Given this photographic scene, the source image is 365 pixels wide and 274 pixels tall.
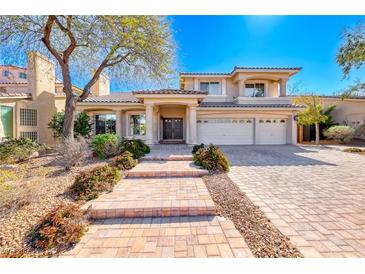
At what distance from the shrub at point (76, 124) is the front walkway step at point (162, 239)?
40.1 feet

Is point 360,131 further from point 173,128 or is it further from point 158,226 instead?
point 158,226

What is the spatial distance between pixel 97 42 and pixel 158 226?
9.30 m

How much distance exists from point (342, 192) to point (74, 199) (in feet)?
21.9

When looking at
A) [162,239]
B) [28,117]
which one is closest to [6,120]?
[28,117]

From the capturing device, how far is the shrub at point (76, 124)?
13.6 m

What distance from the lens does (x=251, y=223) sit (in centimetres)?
332

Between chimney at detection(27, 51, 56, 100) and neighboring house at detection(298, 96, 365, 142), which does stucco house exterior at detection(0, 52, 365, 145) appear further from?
neighboring house at detection(298, 96, 365, 142)

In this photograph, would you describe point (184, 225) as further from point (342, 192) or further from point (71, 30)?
point (71, 30)

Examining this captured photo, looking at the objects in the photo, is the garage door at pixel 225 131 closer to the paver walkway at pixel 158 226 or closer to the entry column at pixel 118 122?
the entry column at pixel 118 122

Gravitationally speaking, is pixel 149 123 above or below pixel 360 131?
above

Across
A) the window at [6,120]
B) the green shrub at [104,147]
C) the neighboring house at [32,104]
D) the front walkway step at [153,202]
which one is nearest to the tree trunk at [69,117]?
the green shrub at [104,147]

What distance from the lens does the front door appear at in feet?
56.2

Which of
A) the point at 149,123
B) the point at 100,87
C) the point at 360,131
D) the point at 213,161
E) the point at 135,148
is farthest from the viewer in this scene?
the point at 100,87

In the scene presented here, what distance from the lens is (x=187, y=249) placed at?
107 inches
